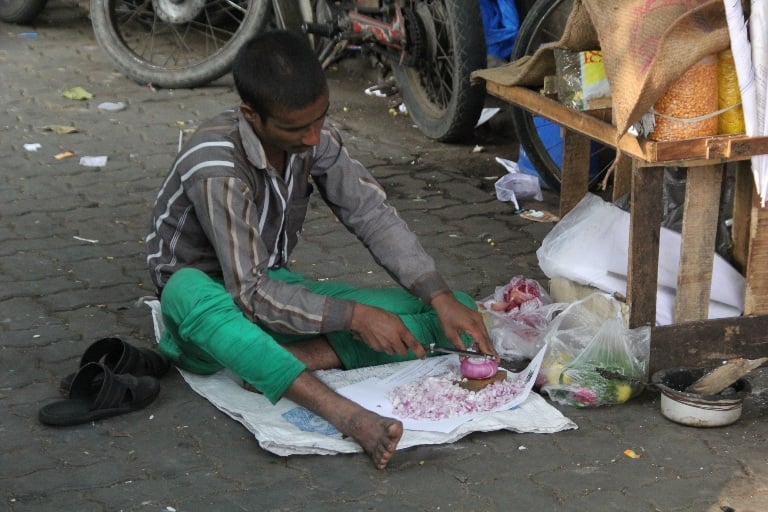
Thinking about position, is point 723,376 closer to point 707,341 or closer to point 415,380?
point 707,341

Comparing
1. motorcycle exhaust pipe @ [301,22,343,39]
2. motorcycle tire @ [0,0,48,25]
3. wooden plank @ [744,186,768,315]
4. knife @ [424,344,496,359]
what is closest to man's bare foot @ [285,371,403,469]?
knife @ [424,344,496,359]

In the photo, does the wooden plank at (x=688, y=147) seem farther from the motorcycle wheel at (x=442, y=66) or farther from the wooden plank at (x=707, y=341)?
the motorcycle wheel at (x=442, y=66)

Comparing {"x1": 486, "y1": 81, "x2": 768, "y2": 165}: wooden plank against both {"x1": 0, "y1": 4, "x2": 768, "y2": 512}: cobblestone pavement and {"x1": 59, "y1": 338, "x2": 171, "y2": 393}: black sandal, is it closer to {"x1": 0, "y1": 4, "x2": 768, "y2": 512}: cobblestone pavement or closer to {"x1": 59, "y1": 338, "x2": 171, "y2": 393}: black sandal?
{"x1": 0, "y1": 4, "x2": 768, "y2": 512}: cobblestone pavement

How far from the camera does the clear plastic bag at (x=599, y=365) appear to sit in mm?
3055

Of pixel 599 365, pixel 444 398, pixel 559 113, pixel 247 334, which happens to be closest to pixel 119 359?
pixel 247 334

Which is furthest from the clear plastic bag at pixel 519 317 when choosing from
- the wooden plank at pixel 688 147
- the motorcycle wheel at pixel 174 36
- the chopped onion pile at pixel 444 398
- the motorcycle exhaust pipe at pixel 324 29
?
the motorcycle wheel at pixel 174 36

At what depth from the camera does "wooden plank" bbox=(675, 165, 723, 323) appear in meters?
Answer: 3.01

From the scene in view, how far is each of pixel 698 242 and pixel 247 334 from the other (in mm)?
1222

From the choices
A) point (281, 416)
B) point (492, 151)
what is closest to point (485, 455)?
point (281, 416)

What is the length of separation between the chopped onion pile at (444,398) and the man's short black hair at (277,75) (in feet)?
2.64

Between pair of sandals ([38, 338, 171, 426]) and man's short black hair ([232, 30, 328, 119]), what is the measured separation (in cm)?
79

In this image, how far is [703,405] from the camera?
9.52 feet

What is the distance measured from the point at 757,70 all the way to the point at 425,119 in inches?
115

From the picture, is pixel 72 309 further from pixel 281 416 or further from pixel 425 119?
pixel 425 119
